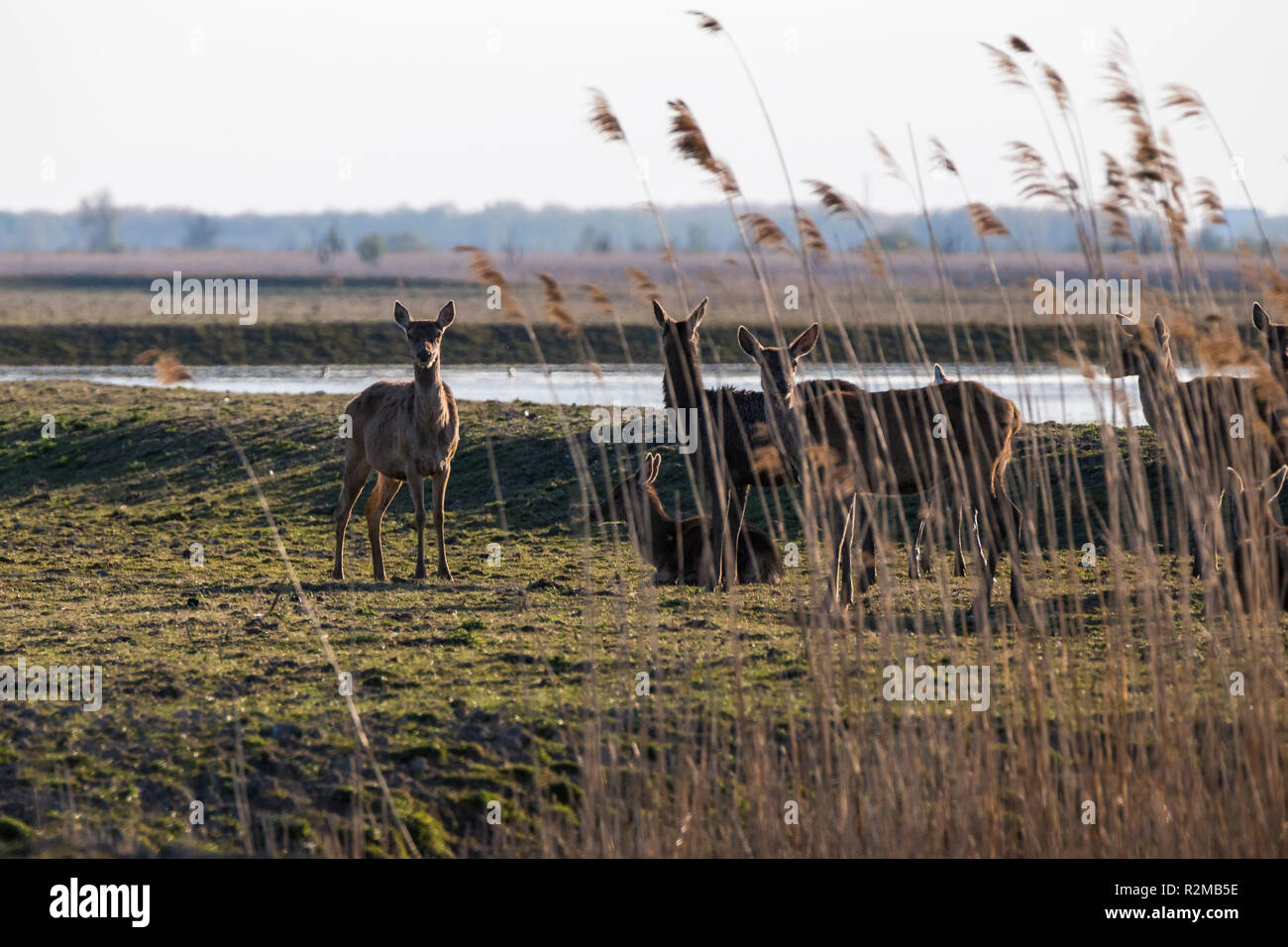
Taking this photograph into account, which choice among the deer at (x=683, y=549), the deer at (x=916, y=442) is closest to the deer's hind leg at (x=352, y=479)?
the deer at (x=683, y=549)

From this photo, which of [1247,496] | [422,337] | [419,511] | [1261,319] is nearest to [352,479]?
[419,511]

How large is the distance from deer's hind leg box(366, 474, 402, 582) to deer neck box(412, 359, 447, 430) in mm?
906

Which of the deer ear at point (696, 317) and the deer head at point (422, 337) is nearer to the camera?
the deer ear at point (696, 317)

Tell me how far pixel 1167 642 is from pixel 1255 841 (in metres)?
1.13

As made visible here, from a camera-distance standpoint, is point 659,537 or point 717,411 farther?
point 659,537

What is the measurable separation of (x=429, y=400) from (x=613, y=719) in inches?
229

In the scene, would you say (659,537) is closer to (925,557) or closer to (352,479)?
(925,557)

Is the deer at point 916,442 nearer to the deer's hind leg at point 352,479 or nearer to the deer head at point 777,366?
the deer head at point 777,366

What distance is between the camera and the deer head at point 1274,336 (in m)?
10.6

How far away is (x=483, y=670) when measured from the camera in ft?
30.1

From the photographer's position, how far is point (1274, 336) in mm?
11609
